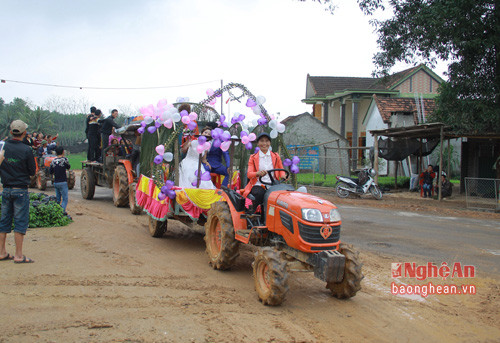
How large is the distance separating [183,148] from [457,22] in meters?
10.4

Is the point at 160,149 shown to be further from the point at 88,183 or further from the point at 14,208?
the point at 88,183

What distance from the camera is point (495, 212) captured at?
14047 millimetres

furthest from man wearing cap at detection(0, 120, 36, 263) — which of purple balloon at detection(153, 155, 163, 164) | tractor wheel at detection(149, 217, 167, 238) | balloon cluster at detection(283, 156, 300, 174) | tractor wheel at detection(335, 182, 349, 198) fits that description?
tractor wheel at detection(335, 182, 349, 198)

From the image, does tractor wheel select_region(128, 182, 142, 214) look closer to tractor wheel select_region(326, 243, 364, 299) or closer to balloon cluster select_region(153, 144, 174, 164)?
balloon cluster select_region(153, 144, 174, 164)

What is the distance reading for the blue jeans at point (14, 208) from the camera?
620cm

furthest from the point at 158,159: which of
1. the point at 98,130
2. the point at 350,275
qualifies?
the point at 98,130

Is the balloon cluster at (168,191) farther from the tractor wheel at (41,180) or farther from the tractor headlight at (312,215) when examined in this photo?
the tractor wheel at (41,180)

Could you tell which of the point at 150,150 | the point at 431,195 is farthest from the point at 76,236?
the point at 431,195

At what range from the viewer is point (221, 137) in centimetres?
721

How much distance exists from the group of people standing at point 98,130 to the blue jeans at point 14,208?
23.5 feet

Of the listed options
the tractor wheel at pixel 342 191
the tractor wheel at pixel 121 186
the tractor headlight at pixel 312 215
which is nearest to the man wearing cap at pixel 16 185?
the tractor headlight at pixel 312 215

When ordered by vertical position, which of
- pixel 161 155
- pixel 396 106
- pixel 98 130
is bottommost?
pixel 161 155

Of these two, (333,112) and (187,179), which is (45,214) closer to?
(187,179)

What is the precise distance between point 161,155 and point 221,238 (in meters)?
2.15
